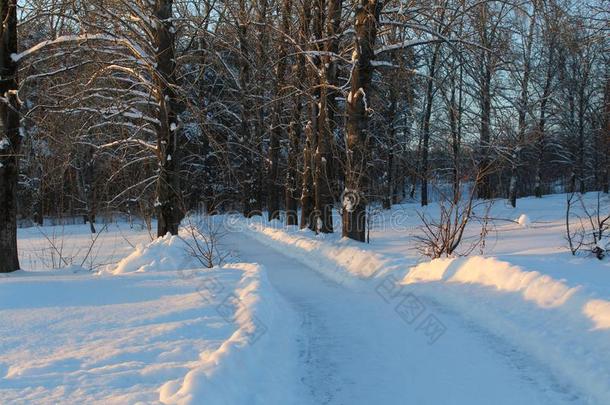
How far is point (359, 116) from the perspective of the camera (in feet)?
43.4

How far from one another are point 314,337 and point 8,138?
6839 millimetres

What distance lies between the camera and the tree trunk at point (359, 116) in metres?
12.8

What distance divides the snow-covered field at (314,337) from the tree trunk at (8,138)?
2.09 ft

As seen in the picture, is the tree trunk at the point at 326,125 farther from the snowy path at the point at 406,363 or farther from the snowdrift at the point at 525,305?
the snowy path at the point at 406,363

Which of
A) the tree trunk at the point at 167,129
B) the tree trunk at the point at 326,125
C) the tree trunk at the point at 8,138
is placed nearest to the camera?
the tree trunk at the point at 8,138

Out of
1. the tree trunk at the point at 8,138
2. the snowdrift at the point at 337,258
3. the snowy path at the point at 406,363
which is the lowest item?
the snowy path at the point at 406,363

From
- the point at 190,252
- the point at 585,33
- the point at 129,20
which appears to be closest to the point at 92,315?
the point at 190,252

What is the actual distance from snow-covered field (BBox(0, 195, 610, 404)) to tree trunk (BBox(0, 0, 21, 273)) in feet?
2.09

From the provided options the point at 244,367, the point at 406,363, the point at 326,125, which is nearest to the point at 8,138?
the point at 244,367

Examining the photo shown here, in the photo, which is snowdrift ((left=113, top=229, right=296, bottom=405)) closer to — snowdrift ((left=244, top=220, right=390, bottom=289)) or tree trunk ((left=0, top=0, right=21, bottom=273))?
snowdrift ((left=244, top=220, right=390, bottom=289))

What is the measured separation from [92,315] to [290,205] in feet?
62.7

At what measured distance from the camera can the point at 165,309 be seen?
19.4 ft

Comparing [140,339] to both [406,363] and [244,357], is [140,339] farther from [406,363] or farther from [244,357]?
[406,363]

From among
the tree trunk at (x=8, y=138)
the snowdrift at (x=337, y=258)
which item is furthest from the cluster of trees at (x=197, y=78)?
the snowdrift at (x=337, y=258)
